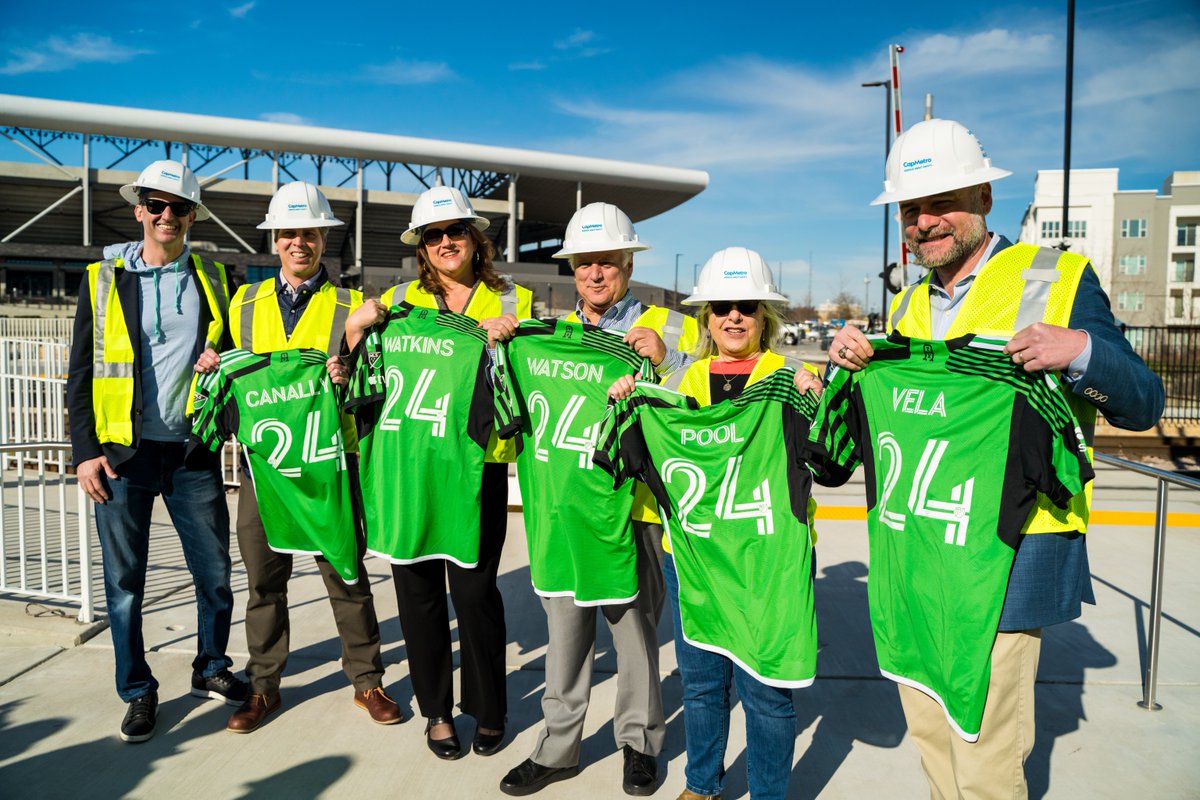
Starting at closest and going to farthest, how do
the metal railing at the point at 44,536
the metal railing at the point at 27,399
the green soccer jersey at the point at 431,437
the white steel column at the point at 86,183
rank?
the green soccer jersey at the point at 431,437 → the metal railing at the point at 44,536 → the metal railing at the point at 27,399 → the white steel column at the point at 86,183

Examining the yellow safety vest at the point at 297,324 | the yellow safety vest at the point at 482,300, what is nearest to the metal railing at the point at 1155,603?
the yellow safety vest at the point at 482,300

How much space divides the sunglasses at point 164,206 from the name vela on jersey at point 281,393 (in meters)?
1.03

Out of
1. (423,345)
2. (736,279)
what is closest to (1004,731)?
(736,279)

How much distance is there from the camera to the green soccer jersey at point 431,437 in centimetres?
360

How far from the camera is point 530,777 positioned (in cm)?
341

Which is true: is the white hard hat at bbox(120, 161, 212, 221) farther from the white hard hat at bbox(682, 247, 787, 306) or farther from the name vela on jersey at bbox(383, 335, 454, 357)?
the white hard hat at bbox(682, 247, 787, 306)

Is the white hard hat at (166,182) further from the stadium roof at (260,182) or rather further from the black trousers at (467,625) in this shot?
the stadium roof at (260,182)

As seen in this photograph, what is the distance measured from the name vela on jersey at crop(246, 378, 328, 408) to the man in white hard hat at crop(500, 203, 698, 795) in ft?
4.38

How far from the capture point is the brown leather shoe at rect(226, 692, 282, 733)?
A: 3857 mm

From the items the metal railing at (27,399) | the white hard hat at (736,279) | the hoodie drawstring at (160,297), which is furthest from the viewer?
the metal railing at (27,399)

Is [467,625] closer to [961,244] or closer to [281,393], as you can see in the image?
[281,393]

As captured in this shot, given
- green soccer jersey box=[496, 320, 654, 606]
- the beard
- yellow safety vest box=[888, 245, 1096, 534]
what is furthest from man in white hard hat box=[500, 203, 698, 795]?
yellow safety vest box=[888, 245, 1096, 534]

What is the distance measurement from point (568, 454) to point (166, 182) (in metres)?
2.44

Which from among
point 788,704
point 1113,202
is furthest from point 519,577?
point 1113,202
